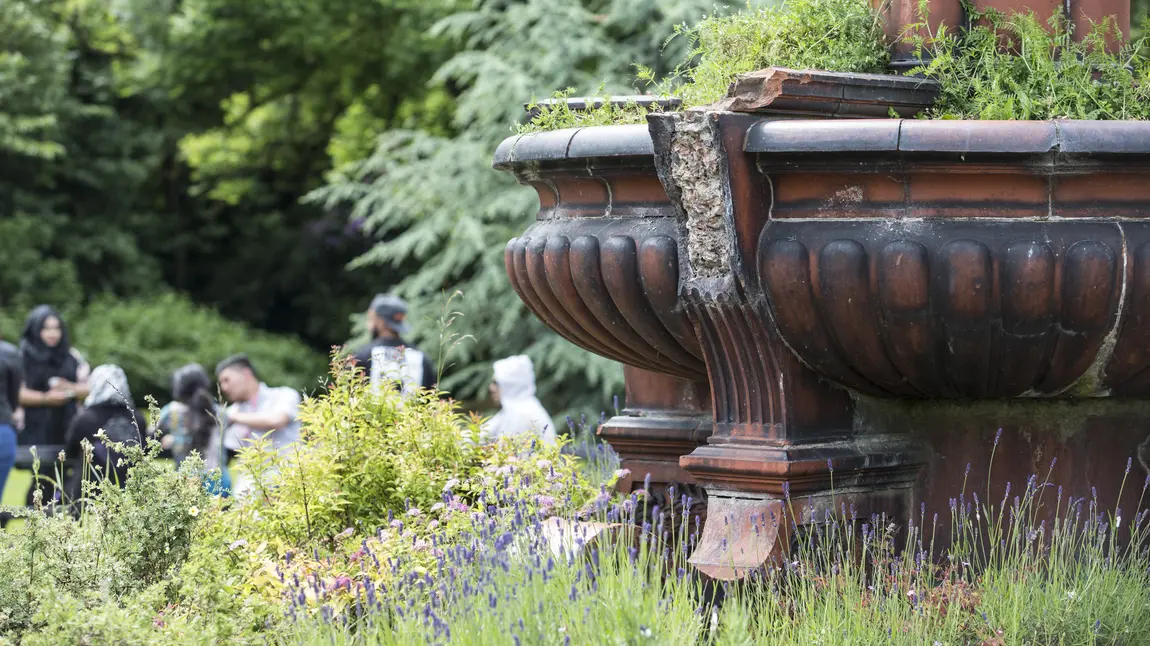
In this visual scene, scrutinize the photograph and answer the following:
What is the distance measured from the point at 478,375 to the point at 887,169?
10.9 m

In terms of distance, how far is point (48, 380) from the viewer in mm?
9391

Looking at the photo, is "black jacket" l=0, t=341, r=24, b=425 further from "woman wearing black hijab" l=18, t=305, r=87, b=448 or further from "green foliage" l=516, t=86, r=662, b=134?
"green foliage" l=516, t=86, r=662, b=134

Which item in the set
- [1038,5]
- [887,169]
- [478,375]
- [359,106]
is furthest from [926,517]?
[359,106]

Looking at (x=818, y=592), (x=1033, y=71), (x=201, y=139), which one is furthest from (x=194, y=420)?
(x=201, y=139)

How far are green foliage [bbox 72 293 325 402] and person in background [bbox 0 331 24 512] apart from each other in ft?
31.5

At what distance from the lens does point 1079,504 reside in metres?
3.93

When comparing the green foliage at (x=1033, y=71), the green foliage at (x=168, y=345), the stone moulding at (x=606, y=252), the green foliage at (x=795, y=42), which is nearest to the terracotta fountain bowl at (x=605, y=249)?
the stone moulding at (x=606, y=252)

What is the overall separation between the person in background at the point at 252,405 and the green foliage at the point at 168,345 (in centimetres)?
1062

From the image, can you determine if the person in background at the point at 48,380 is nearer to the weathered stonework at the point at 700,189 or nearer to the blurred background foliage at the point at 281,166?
the blurred background foliage at the point at 281,166

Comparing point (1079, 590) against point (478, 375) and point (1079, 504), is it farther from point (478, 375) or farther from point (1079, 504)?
point (478, 375)

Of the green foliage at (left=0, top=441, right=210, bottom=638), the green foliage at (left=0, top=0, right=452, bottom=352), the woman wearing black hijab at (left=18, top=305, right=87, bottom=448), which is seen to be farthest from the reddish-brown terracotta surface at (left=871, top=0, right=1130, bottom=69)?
the green foliage at (left=0, top=0, right=452, bottom=352)

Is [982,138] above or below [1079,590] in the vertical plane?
above

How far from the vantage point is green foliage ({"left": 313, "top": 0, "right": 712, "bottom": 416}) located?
13.5 meters

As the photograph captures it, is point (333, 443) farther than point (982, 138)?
Yes
